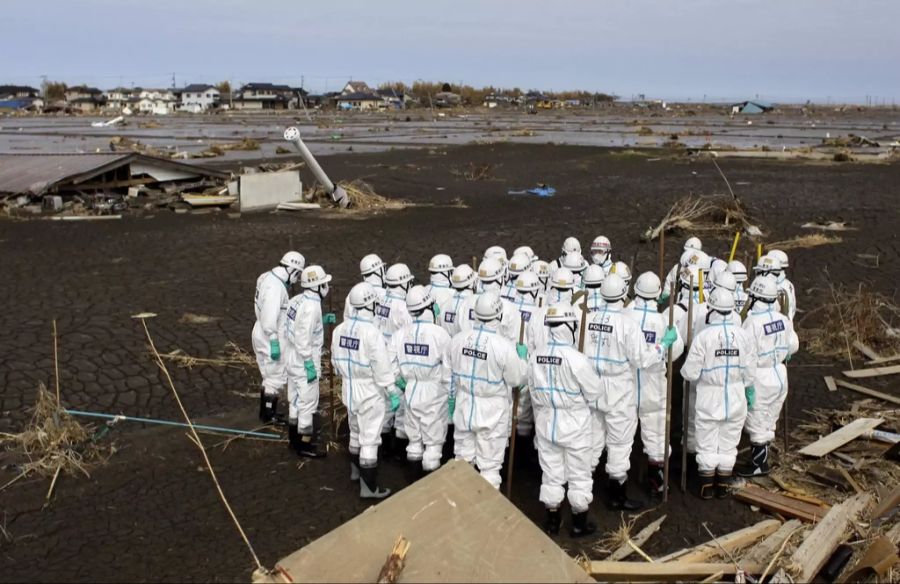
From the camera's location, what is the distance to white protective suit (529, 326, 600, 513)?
7.73 m

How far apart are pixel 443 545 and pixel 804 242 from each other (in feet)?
61.2

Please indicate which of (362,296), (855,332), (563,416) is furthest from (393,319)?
(855,332)

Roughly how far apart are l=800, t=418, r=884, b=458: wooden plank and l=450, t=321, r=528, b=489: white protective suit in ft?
12.2

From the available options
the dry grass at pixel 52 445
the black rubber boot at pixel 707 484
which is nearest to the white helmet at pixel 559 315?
the black rubber boot at pixel 707 484

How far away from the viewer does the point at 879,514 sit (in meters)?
7.50

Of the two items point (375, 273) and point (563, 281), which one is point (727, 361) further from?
point (375, 273)

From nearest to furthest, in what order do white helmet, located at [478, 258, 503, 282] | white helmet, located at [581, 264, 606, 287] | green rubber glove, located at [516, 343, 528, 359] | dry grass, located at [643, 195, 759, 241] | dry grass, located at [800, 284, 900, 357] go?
green rubber glove, located at [516, 343, 528, 359] → white helmet, located at [581, 264, 606, 287] → white helmet, located at [478, 258, 503, 282] → dry grass, located at [800, 284, 900, 357] → dry grass, located at [643, 195, 759, 241]

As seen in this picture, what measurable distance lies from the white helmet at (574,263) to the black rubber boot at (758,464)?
345cm

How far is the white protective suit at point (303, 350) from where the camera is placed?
9.30m

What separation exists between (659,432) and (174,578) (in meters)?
5.31

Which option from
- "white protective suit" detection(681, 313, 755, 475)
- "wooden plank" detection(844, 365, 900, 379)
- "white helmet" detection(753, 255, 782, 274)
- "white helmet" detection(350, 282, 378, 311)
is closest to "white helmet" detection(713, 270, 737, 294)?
"white protective suit" detection(681, 313, 755, 475)

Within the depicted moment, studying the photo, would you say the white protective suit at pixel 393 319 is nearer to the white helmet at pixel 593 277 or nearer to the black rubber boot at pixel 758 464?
the white helmet at pixel 593 277

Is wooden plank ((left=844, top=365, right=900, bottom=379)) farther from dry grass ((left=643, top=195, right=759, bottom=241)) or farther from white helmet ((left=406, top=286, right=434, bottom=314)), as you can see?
dry grass ((left=643, top=195, right=759, bottom=241))

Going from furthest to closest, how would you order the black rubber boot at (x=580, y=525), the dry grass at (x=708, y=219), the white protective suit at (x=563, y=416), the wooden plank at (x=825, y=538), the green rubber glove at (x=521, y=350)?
the dry grass at (x=708, y=219)
the green rubber glove at (x=521, y=350)
the black rubber boot at (x=580, y=525)
the white protective suit at (x=563, y=416)
the wooden plank at (x=825, y=538)
